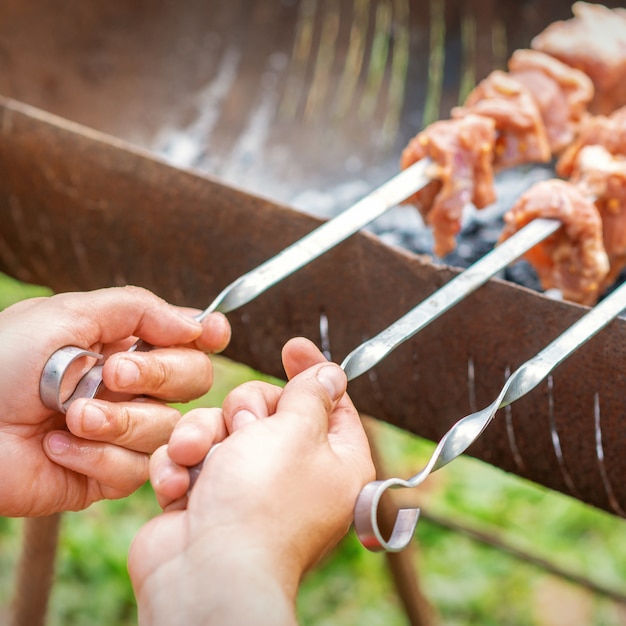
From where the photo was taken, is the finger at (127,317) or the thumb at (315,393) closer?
the thumb at (315,393)

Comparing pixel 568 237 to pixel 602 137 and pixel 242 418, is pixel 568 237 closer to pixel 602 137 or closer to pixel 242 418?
pixel 602 137

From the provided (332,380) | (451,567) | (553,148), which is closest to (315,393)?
(332,380)

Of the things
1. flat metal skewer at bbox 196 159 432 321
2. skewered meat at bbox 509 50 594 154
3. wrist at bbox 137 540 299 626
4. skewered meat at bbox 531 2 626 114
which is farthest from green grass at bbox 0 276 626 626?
wrist at bbox 137 540 299 626

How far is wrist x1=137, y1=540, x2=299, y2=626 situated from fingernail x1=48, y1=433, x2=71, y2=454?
13.0 inches

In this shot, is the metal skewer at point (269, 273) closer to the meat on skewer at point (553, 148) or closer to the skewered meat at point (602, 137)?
the meat on skewer at point (553, 148)

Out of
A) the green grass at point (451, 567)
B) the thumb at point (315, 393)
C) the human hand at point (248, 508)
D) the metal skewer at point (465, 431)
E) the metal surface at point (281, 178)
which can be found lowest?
the green grass at point (451, 567)

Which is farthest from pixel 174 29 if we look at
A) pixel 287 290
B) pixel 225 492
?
pixel 225 492

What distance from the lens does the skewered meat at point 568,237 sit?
1.43 meters

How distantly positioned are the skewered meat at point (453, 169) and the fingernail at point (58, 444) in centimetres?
87

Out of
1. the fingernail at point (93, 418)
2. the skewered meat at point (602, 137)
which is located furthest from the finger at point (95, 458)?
Answer: the skewered meat at point (602, 137)

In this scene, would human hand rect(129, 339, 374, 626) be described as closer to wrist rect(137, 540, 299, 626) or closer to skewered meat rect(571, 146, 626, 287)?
wrist rect(137, 540, 299, 626)

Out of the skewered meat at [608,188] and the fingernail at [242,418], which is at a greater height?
the fingernail at [242,418]

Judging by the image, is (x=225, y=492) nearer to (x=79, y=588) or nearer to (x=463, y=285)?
(x=463, y=285)

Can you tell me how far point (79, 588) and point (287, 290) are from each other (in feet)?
5.73
